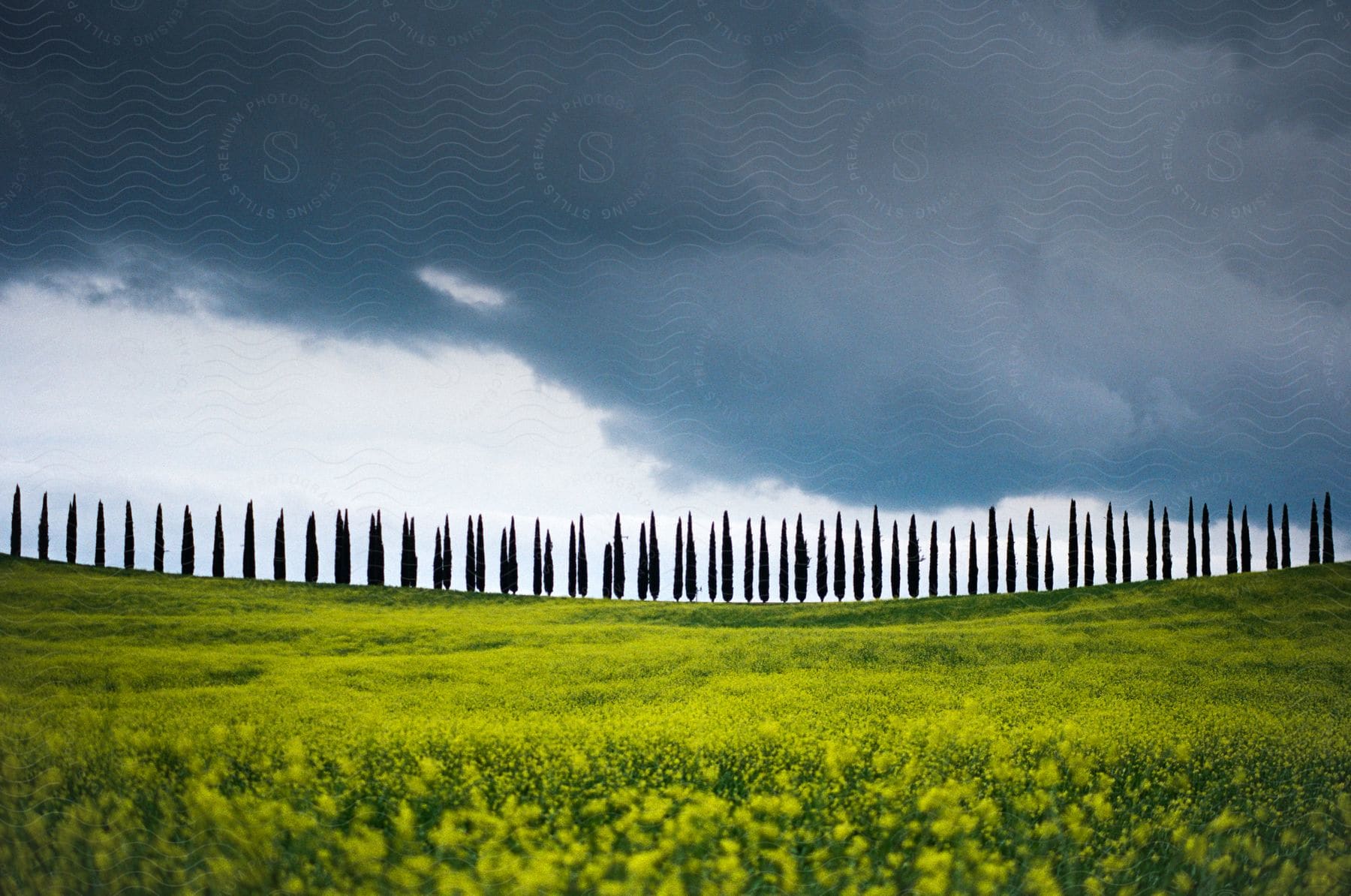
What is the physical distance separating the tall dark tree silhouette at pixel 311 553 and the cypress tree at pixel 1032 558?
146 ft

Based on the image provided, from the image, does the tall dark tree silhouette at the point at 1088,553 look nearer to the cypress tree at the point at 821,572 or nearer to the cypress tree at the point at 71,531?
the cypress tree at the point at 821,572

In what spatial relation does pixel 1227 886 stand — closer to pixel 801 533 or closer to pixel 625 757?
pixel 625 757

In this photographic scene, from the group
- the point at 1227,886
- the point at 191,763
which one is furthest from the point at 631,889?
the point at 1227,886

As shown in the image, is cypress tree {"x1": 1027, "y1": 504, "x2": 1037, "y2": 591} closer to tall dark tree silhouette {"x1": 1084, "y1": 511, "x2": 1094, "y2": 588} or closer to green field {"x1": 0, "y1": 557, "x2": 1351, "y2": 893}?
tall dark tree silhouette {"x1": 1084, "y1": 511, "x2": 1094, "y2": 588}

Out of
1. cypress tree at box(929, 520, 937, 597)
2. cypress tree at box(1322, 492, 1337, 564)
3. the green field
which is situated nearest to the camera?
the green field

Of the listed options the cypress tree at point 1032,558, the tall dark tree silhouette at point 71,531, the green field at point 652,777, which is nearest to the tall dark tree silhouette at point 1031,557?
the cypress tree at point 1032,558

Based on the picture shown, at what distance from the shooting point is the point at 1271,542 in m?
50.1

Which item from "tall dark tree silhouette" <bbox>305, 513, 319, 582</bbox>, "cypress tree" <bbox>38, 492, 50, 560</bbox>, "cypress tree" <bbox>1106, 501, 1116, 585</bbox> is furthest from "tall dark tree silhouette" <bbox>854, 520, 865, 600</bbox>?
"cypress tree" <bbox>38, 492, 50, 560</bbox>

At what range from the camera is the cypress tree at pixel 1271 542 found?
163ft

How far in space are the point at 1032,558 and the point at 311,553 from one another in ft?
149

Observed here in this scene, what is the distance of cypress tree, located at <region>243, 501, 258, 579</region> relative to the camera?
48812mm

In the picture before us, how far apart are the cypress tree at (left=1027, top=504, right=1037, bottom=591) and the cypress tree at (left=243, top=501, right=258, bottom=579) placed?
158ft

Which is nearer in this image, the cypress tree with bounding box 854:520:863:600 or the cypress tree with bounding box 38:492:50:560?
the cypress tree with bounding box 38:492:50:560

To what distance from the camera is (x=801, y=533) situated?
58812mm
